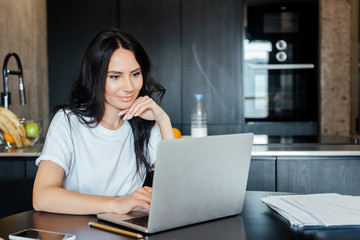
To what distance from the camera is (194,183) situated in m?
0.95

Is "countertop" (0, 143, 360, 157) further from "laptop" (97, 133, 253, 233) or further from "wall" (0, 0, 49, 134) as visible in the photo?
"wall" (0, 0, 49, 134)

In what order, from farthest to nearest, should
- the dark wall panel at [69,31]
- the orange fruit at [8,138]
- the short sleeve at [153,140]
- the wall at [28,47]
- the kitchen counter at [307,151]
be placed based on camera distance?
the dark wall panel at [69,31] → the wall at [28,47] → the orange fruit at [8,138] → the kitchen counter at [307,151] → the short sleeve at [153,140]

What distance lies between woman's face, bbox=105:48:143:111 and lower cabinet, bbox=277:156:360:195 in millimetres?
842

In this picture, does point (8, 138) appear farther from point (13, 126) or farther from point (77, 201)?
point (77, 201)

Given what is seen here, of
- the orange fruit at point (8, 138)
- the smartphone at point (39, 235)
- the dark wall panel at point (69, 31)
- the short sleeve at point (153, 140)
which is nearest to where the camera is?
the smartphone at point (39, 235)

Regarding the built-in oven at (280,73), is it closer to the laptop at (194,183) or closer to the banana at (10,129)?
the banana at (10,129)

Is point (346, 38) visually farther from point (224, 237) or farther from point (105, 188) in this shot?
point (224, 237)

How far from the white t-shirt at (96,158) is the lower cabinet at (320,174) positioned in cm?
75

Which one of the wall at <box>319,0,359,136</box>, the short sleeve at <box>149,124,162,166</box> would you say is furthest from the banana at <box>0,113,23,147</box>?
the wall at <box>319,0,359,136</box>

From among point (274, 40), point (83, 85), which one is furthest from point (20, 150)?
point (274, 40)

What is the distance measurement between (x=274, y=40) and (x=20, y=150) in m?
2.47

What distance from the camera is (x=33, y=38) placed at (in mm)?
3691

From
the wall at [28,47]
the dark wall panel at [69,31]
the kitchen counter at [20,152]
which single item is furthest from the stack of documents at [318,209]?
the dark wall panel at [69,31]

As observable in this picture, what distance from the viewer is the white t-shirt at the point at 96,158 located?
4.79 feet
